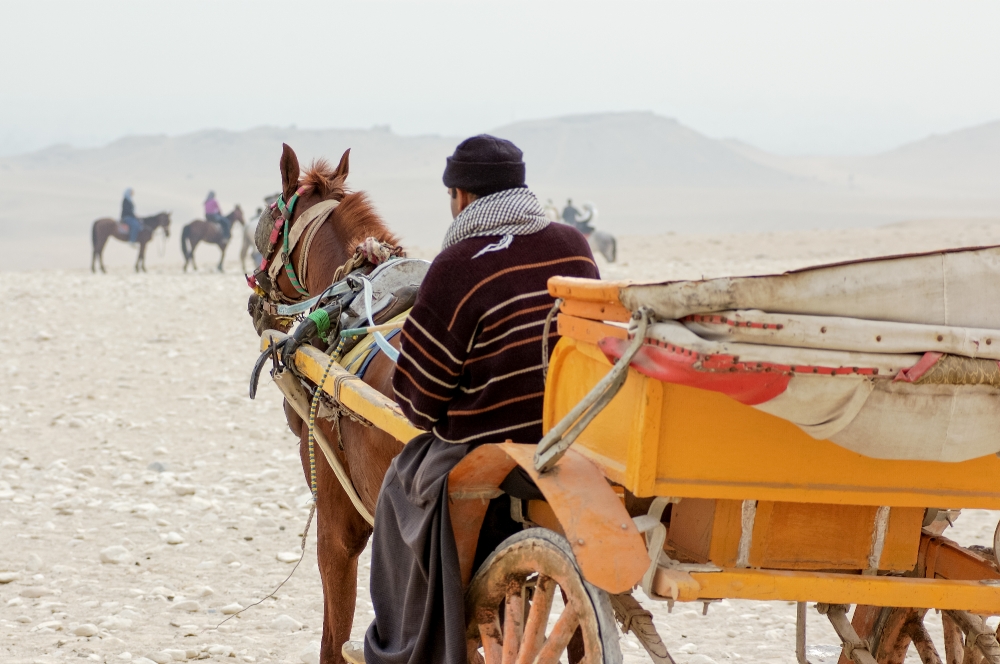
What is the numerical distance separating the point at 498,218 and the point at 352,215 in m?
1.64

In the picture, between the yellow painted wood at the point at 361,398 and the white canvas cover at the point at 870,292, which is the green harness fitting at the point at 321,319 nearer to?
the yellow painted wood at the point at 361,398

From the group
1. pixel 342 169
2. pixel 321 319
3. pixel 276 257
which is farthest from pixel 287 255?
pixel 321 319

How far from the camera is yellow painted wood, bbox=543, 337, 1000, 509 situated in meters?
2.34

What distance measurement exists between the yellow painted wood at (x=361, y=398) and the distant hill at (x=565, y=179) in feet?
133

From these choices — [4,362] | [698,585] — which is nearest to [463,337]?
[698,585]

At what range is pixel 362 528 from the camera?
168 inches

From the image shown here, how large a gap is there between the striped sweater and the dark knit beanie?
0.65 feet

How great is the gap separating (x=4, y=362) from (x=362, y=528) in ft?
29.2

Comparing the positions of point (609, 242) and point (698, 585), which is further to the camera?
point (609, 242)

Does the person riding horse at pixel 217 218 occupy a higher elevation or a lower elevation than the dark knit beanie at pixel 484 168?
lower

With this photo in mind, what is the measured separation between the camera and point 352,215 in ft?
15.2

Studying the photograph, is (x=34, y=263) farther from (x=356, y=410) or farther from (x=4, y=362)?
(x=356, y=410)

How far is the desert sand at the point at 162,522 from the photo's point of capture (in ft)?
15.7

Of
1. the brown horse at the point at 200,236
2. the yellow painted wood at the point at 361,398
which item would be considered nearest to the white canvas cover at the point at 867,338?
the yellow painted wood at the point at 361,398
